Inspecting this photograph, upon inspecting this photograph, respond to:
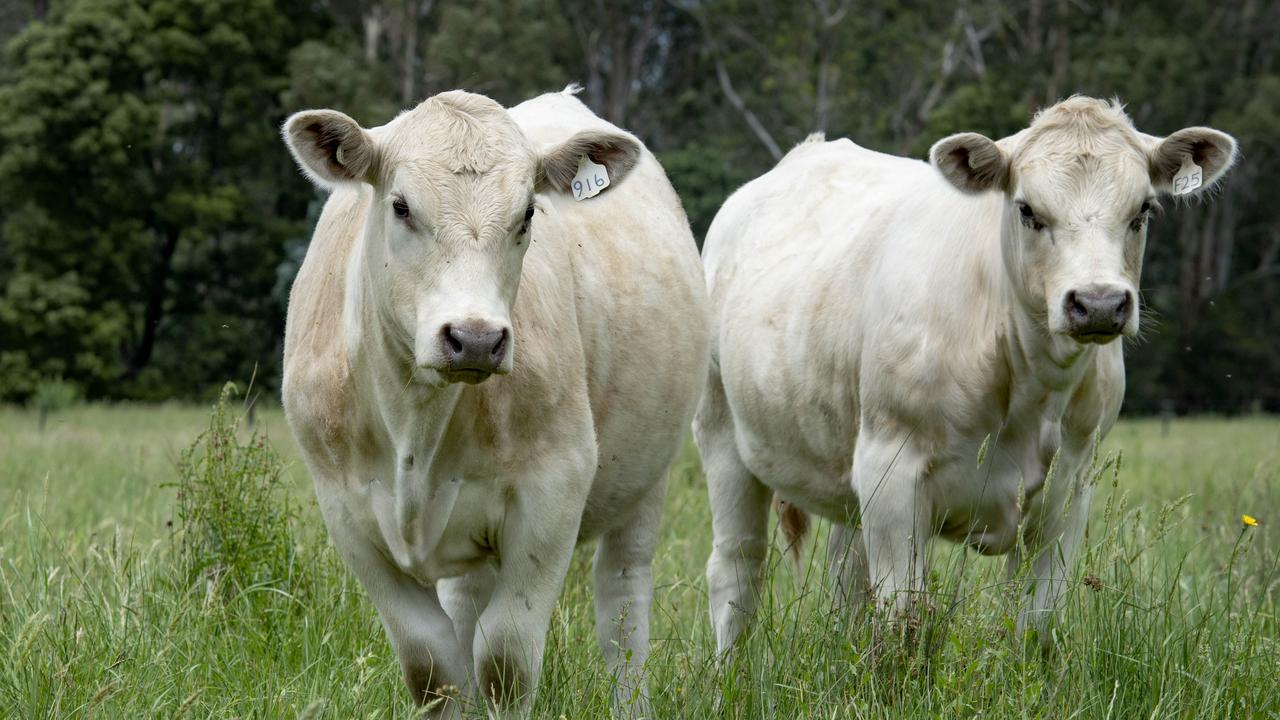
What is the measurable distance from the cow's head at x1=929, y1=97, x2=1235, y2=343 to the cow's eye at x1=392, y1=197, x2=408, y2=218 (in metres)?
1.88

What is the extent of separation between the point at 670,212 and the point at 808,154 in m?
1.64

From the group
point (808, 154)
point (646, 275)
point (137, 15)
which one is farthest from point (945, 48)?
point (646, 275)

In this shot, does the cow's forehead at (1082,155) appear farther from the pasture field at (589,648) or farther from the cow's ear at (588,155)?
the cow's ear at (588,155)

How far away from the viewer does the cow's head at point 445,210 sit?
3654 millimetres

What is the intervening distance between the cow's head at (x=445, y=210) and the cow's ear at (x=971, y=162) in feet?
4.40

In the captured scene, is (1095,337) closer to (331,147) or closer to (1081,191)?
(1081,191)

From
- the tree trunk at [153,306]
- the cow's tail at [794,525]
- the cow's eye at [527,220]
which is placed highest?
the cow's eye at [527,220]

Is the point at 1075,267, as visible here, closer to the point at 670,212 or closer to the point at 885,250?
the point at 885,250

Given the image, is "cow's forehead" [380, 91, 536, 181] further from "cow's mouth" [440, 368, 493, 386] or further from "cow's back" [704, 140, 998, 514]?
"cow's back" [704, 140, 998, 514]

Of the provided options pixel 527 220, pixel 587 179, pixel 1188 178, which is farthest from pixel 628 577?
pixel 1188 178

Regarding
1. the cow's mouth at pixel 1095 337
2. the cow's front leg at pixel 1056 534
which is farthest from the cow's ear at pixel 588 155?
the cow's front leg at pixel 1056 534

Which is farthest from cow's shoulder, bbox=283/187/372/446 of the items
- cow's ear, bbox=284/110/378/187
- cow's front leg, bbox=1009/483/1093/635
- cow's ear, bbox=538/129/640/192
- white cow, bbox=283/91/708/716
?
cow's front leg, bbox=1009/483/1093/635

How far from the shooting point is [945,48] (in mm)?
32594

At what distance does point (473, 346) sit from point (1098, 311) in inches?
73.8
